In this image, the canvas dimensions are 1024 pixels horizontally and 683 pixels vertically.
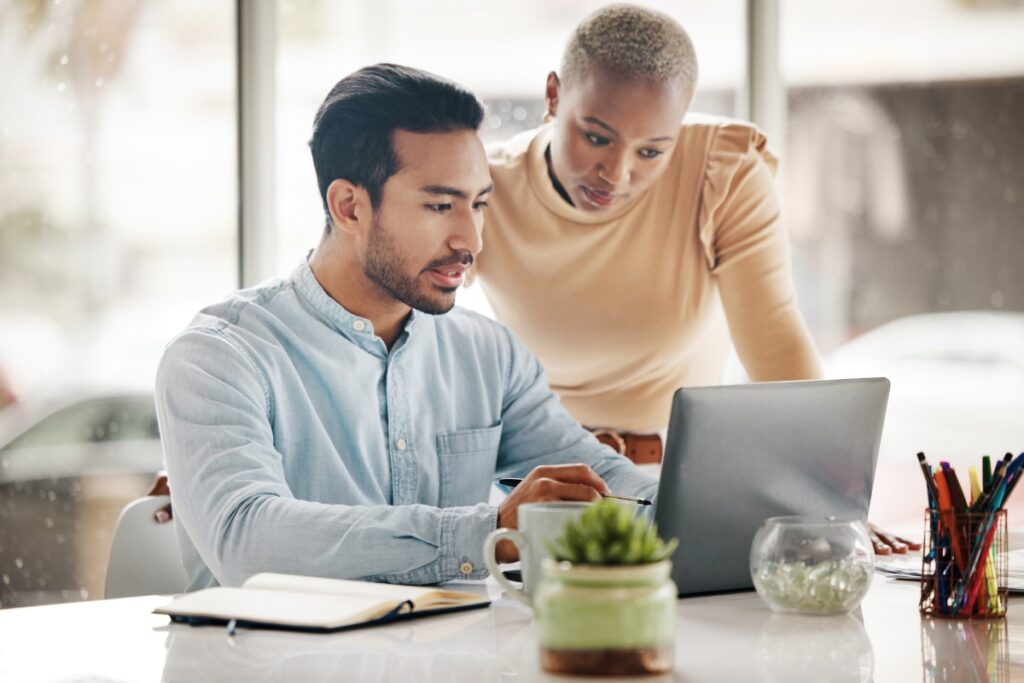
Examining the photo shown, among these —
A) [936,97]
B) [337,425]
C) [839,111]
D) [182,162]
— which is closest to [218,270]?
[182,162]

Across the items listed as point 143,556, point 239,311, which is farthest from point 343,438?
point 143,556

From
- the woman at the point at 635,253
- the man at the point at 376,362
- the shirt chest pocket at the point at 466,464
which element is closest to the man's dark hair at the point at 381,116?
the man at the point at 376,362

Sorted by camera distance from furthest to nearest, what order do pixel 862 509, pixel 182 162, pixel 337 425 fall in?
pixel 182 162
pixel 337 425
pixel 862 509

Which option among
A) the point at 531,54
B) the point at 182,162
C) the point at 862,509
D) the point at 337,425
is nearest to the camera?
the point at 862,509

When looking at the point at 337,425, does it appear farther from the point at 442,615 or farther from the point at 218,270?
the point at 218,270

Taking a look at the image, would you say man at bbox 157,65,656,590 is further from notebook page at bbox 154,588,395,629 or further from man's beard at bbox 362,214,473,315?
notebook page at bbox 154,588,395,629

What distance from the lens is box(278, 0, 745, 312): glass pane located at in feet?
10.3

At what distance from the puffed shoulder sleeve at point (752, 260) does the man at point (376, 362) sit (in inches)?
22.9

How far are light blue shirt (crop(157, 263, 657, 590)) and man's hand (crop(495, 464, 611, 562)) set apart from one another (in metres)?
0.03

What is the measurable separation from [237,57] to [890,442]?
193 cm

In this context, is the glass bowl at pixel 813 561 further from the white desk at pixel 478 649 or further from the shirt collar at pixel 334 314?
the shirt collar at pixel 334 314

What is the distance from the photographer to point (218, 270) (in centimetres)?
309

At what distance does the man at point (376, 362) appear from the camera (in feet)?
5.26

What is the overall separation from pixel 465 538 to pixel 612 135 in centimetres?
111
